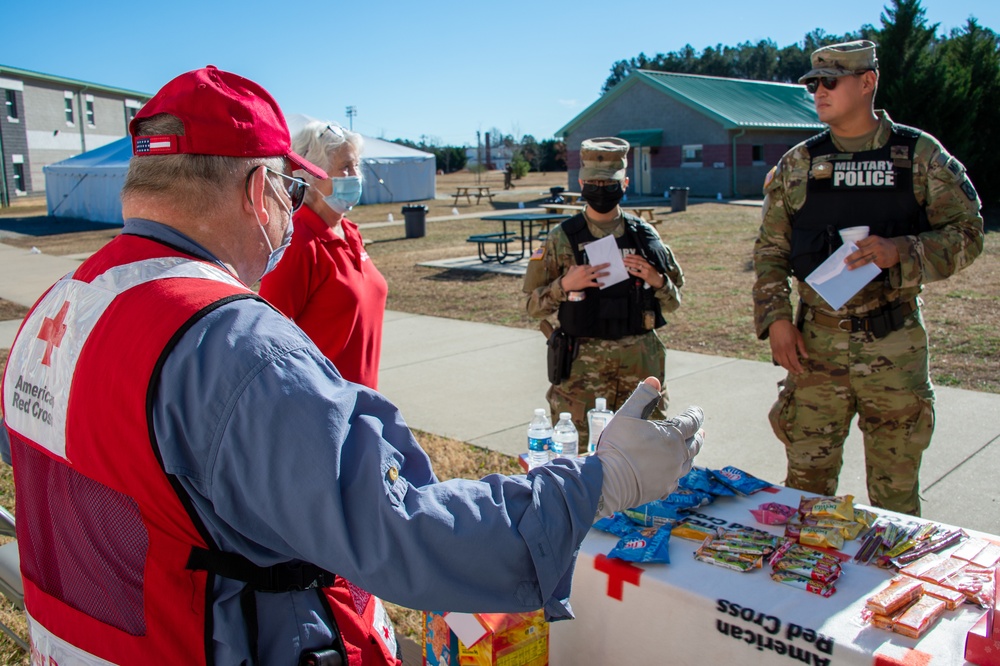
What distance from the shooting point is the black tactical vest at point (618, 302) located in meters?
3.86

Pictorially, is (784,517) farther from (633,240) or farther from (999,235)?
(999,235)

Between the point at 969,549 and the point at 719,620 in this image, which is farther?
the point at 969,549

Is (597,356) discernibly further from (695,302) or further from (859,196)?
(695,302)

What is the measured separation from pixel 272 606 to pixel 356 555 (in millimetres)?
297

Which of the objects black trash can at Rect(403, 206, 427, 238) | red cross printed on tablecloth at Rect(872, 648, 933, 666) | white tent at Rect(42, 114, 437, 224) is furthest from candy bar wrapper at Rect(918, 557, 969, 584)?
white tent at Rect(42, 114, 437, 224)

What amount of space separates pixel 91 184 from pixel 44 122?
22.2m

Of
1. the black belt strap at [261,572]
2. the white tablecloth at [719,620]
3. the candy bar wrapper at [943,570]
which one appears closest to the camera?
the black belt strap at [261,572]

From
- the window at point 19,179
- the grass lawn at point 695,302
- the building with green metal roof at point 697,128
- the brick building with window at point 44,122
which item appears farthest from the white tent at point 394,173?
the window at point 19,179

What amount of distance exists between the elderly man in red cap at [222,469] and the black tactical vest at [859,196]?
2.25 m

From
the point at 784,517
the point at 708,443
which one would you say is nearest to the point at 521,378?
the point at 708,443

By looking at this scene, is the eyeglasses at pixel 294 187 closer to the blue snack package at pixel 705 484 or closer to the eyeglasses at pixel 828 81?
the blue snack package at pixel 705 484

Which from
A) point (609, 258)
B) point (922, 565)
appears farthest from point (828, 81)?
point (922, 565)

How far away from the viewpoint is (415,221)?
64.7ft

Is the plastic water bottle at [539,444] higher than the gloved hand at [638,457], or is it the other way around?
the gloved hand at [638,457]
